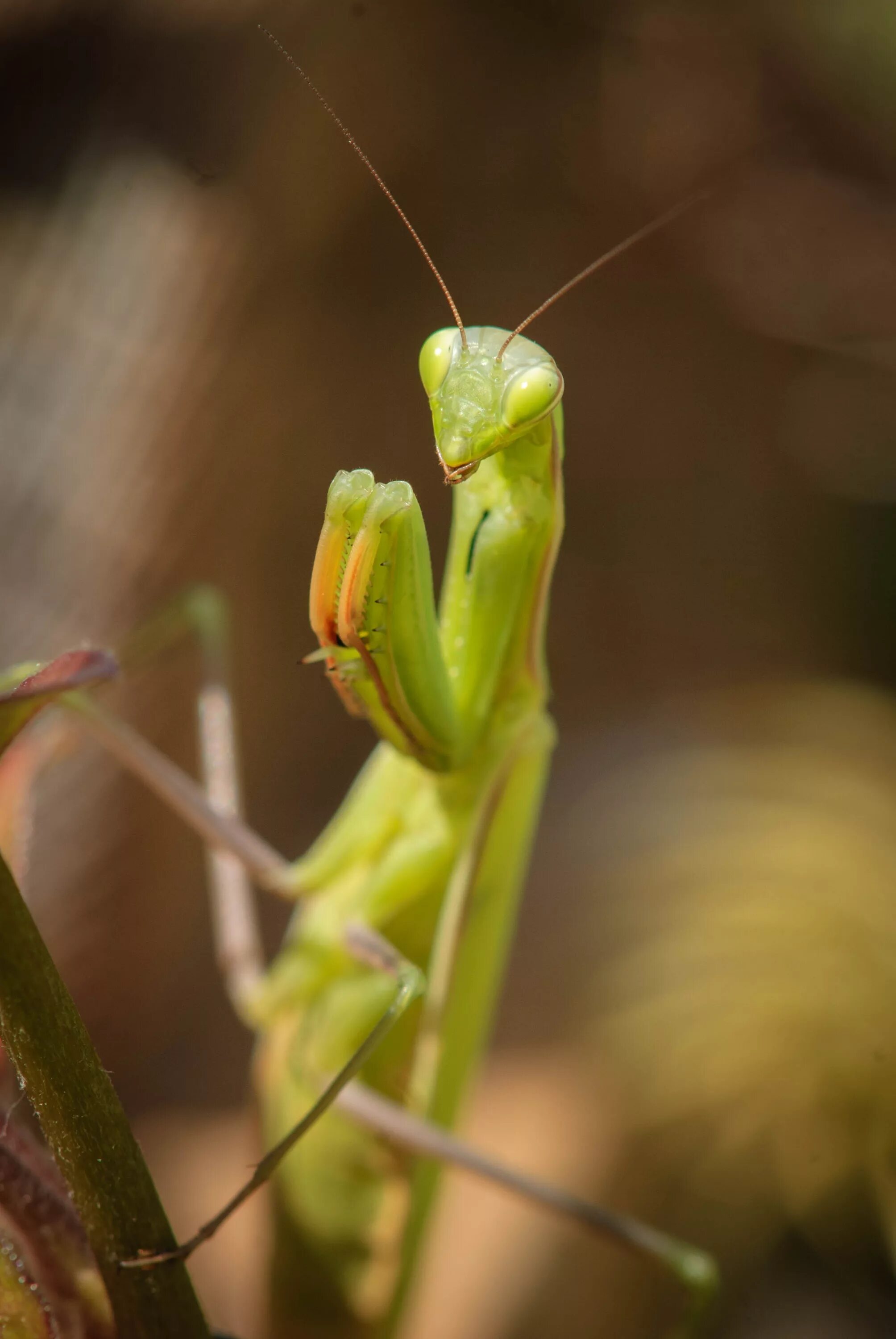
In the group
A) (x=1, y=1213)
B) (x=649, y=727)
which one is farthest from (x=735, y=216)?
(x=1, y=1213)

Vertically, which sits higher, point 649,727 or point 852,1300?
point 649,727

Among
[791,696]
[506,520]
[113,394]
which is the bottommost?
[791,696]

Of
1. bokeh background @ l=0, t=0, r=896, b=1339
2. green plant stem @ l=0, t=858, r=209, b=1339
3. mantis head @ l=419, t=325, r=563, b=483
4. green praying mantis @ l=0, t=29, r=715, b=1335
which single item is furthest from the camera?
bokeh background @ l=0, t=0, r=896, b=1339

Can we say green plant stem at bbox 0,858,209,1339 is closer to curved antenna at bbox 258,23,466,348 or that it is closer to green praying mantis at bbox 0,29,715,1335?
green praying mantis at bbox 0,29,715,1335

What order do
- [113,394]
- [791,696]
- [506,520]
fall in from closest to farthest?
[506,520] < [113,394] < [791,696]

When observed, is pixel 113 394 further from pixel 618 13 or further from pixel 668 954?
pixel 668 954

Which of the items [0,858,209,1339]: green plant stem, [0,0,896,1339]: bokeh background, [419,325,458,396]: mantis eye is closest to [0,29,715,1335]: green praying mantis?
[419,325,458,396]: mantis eye

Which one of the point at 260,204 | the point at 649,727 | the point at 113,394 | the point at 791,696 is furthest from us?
the point at 649,727

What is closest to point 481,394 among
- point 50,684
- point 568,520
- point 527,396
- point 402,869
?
point 527,396
